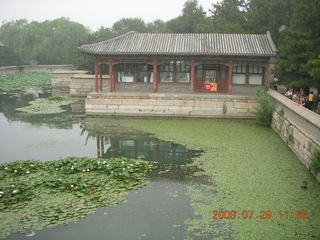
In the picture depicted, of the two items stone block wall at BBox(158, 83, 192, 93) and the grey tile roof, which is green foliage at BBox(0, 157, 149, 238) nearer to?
the grey tile roof

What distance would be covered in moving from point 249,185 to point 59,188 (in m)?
5.52

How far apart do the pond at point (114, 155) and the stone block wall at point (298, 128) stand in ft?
12.1

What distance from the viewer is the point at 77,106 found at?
26.1m

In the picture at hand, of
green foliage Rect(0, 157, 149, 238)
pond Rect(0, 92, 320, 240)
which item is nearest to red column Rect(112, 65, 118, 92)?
pond Rect(0, 92, 320, 240)

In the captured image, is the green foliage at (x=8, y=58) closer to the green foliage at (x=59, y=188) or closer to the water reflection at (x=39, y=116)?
the water reflection at (x=39, y=116)

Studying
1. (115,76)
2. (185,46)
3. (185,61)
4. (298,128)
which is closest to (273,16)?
(185,46)

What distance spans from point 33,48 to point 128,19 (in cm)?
2098

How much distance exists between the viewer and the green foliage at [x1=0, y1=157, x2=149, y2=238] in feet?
27.7

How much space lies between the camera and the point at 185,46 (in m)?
22.1

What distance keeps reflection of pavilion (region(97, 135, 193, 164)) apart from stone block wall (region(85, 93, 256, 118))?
15.9 feet

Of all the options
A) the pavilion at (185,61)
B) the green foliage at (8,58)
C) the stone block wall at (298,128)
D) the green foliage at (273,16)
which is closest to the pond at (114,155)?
the stone block wall at (298,128)

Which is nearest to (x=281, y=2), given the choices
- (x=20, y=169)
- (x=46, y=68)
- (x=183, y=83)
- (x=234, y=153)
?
(x=183, y=83)

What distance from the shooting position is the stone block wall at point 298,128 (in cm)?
1121

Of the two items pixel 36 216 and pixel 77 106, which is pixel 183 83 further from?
pixel 36 216
